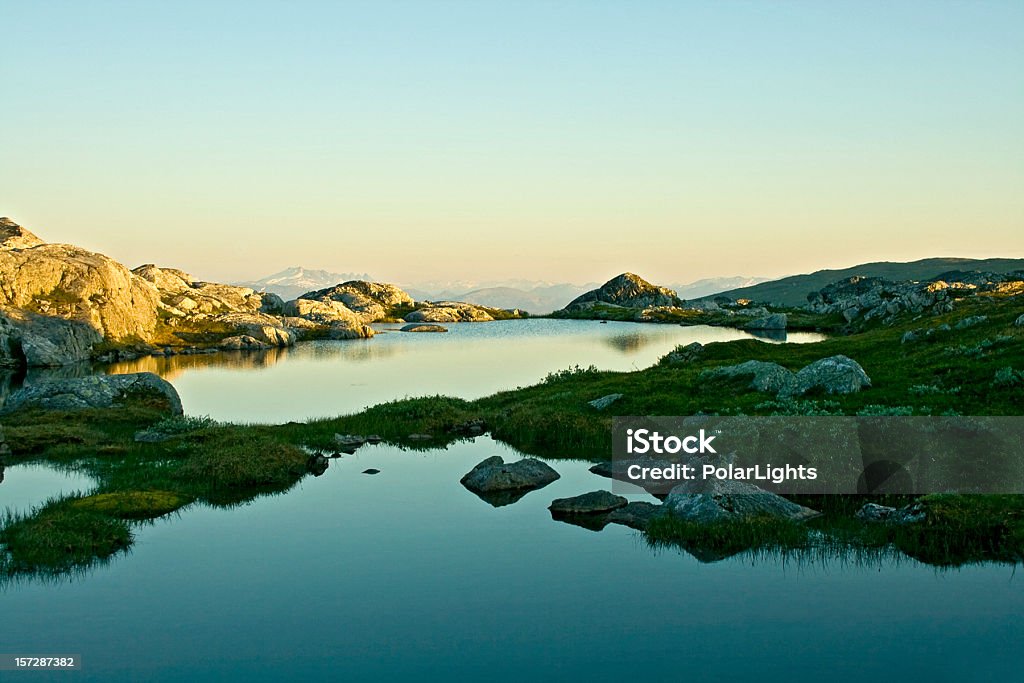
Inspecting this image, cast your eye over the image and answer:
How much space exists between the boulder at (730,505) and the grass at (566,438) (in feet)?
2.52

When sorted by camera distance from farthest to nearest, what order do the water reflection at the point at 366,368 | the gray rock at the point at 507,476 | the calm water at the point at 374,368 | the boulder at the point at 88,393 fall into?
the water reflection at the point at 366,368 → the calm water at the point at 374,368 → the boulder at the point at 88,393 → the gray rock at the point at 507,476

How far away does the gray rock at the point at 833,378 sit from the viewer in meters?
39.3

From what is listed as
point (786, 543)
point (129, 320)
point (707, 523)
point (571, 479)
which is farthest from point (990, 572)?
point (129, 320)

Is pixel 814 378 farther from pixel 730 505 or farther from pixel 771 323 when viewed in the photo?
pixel 771 323

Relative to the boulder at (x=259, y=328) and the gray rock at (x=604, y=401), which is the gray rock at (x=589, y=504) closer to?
the gray rock at (x=604, y=401)

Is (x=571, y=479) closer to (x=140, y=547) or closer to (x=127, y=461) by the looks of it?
(x=140, y=547)

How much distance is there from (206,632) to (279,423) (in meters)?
33.8

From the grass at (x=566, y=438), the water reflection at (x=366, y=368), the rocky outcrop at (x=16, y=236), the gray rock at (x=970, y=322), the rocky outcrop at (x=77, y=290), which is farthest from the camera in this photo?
the rocky outcrop at (x=16, y=236)

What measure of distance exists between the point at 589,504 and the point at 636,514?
2009 millimetres

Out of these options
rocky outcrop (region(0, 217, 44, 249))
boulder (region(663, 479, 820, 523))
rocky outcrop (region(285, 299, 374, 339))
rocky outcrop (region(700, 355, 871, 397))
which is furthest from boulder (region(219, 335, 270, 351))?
boulder (region(663, 479, 820, 523))

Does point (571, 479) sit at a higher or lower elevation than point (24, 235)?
lower

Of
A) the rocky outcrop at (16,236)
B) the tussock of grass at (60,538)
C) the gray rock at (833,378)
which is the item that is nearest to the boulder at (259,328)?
the rocky outcrop at (16,236)

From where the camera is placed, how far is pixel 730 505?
26359mm

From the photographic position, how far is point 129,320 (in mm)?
116500
